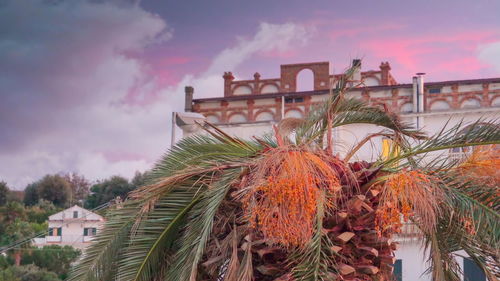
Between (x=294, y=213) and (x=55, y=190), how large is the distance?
82039mm

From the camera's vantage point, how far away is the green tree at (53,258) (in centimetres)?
5128

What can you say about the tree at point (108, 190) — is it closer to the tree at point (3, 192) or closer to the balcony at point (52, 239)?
the tree at point (3, 192)

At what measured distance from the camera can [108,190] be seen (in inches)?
3162

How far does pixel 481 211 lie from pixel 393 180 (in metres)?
1.16

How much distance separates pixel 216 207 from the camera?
8648 mm

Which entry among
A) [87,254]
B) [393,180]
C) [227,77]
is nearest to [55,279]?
[227,77]

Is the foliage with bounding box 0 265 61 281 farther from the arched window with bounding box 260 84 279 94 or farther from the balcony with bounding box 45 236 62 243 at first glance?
the arched window with bounding box 260 84 279 94

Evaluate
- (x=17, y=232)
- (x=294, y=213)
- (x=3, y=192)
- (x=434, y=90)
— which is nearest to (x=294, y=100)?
(x=434, y=90)

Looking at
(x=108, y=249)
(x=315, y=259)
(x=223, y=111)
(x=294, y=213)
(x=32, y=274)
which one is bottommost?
(x=32, y=274)

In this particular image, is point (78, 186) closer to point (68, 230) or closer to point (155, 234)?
point (68, 230)

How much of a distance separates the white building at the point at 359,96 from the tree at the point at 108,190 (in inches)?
1977

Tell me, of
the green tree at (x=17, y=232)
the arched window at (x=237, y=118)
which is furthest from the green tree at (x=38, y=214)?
the arched window at (x=237, y=118)

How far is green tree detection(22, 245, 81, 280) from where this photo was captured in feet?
→ 168

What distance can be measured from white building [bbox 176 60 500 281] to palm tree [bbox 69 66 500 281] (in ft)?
41.8
